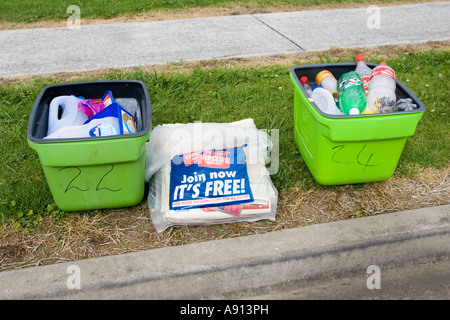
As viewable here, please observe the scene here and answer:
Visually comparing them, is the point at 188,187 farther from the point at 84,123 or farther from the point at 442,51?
the point at 442,51

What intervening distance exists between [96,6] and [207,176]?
3.66 m

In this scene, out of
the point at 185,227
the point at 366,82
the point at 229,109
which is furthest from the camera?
the point at 229,109

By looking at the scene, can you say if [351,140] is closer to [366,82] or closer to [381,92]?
[381,92]

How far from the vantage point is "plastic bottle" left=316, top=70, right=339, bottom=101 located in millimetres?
2775

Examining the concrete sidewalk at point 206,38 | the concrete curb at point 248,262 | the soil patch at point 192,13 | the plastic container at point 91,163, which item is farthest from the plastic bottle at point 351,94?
the soil patch at point 192,13

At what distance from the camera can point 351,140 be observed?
230 cm

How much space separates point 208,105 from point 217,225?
4.17ft

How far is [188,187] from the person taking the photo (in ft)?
7.88

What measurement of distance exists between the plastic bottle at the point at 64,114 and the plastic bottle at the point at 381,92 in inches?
62.6

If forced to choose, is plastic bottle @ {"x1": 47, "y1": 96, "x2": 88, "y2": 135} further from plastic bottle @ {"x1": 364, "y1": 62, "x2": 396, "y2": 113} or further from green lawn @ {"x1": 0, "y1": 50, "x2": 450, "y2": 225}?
plastic bottle @ {"x1": 364, "y1": 62, "x2": 396, "y2": 113}

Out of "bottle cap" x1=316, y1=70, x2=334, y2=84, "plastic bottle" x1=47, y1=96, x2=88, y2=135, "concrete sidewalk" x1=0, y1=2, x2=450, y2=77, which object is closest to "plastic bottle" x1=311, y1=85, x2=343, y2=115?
"bottle cap" x1=316, y1=70, x2=334, y2=84

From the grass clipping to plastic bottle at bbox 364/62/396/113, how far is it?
46cm

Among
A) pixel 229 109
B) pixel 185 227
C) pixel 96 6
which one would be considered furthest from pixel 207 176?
pixel 96 6
